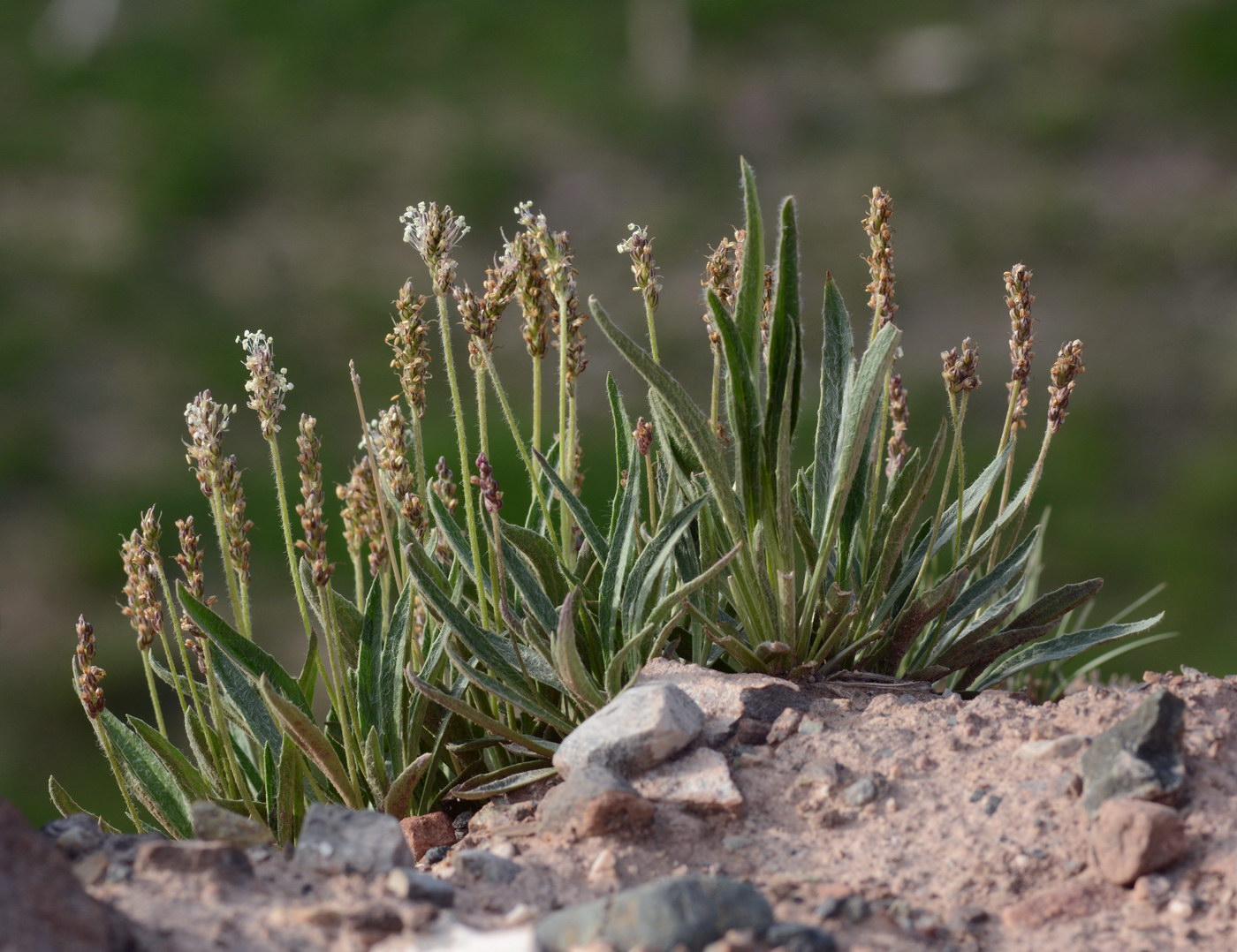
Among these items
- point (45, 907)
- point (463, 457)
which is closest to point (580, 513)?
point (463, 457)

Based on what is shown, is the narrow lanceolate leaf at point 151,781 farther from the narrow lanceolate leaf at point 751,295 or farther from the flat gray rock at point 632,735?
the narrow lanceolate leaf at point 751,295

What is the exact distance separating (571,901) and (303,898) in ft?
0.98

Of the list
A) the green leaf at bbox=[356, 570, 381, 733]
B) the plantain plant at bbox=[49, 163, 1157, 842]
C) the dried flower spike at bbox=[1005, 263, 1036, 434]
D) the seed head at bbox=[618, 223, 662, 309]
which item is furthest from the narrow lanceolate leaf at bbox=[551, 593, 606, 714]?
the dried flower spike at bbox=[1005, 263, 1036, 434]

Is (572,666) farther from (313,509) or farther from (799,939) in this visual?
(799,939)

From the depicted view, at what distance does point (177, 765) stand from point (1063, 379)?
1507 mm

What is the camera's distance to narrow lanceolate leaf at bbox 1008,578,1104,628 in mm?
2084

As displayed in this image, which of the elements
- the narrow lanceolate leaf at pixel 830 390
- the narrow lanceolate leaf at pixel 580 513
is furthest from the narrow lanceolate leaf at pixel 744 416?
the narrow lanceolate leaf at pixel 580 513

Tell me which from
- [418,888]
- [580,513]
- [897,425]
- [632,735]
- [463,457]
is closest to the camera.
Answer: [418,888]

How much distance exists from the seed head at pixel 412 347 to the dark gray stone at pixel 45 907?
30.1 inches

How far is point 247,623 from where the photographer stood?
204 cm

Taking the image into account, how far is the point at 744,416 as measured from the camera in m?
1.93

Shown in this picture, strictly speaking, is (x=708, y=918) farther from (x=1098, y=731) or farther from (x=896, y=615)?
(x=896, y=615)

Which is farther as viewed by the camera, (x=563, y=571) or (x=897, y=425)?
(x=897, y=425)

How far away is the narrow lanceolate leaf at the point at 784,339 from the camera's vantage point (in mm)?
1899
